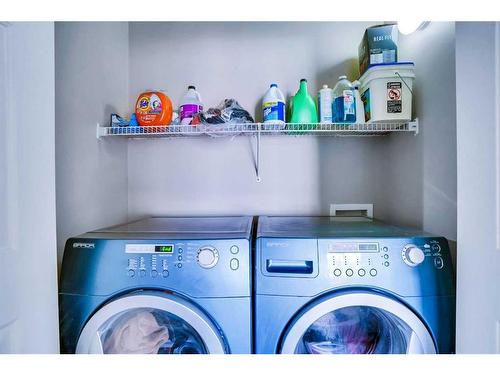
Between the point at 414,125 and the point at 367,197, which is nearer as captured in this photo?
the point at 414,125

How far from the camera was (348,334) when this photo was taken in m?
1.28

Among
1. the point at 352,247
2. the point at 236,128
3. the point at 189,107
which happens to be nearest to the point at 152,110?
the point at 189,107

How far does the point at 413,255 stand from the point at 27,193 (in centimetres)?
160

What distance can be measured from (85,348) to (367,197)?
2.02 m

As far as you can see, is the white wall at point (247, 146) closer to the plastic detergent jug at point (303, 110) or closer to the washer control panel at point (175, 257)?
the plastic detergent jug at point (303, 110)

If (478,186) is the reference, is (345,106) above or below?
above

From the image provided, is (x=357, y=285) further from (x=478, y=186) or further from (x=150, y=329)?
(x=150, y=329)

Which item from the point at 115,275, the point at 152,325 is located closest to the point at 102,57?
the point at 115,275

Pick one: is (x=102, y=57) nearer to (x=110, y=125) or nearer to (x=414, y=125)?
(x=110, y=125)

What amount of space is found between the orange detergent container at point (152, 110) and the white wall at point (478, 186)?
156cm

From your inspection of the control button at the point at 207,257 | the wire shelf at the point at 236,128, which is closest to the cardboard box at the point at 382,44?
the wire shelf at the point at 236,128

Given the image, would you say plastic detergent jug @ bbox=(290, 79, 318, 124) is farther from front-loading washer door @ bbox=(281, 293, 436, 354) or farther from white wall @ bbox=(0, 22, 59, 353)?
white wall @ bbox=(0, 22, 59, 353)

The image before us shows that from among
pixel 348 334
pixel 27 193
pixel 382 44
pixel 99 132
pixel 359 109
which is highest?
pixel 382 44

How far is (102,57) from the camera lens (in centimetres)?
165
